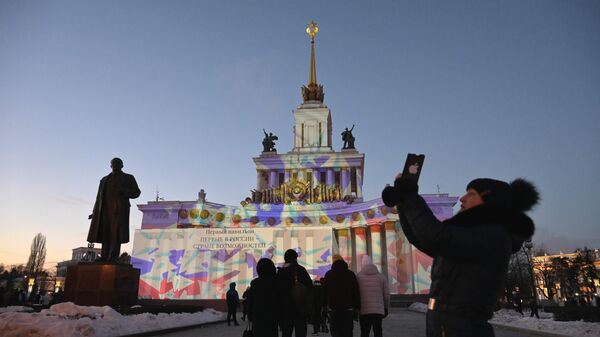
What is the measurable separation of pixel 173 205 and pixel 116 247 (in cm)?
3634

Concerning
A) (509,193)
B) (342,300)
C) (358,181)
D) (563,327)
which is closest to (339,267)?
(342,300)

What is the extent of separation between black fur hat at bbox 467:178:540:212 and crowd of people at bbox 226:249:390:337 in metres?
3.41

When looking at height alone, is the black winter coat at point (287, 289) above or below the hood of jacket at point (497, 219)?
below

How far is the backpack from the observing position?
5535 millimetres

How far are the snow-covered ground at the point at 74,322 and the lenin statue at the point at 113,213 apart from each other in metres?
1.72

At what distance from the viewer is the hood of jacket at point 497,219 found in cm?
243

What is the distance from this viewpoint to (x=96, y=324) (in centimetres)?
840

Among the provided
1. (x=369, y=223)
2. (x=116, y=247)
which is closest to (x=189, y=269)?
(x=369, y=223)

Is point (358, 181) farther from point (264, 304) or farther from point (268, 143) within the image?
point (264, 304)

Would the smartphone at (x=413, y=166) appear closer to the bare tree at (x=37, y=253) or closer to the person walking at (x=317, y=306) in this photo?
the person walking at (x=317, y=306)

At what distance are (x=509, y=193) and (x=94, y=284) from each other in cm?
1034

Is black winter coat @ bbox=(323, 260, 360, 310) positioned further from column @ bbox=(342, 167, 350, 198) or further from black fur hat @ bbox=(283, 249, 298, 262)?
column @ bbox=(342, 167, 350, 198)

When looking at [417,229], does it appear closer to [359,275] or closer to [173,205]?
[359,275]

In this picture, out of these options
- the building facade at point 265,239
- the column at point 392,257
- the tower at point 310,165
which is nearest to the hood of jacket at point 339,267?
the building facade at point 265,239
